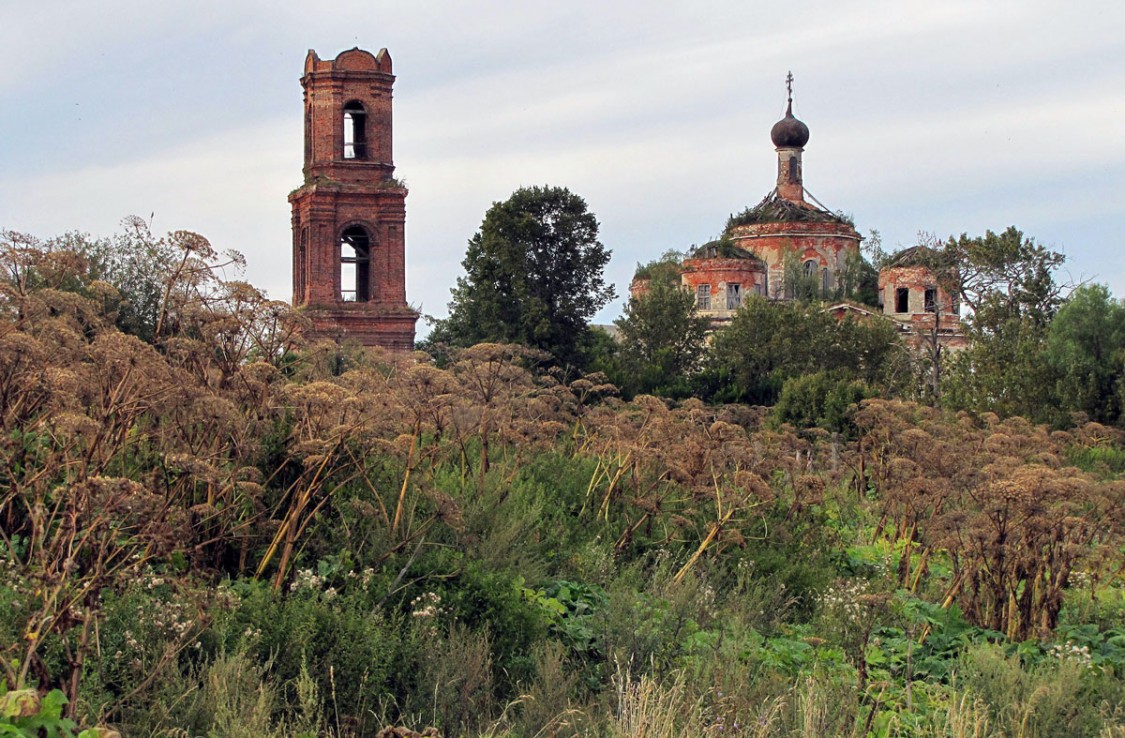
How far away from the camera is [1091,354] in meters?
29.0

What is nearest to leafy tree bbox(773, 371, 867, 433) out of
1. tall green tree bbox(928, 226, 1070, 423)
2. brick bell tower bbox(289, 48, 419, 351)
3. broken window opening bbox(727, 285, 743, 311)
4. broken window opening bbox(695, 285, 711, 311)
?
tall green tree bbox(928, 226, 1070, 423)

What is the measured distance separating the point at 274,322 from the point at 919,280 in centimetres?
4672

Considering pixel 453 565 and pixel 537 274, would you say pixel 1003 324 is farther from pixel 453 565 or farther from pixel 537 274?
pixel 453 565

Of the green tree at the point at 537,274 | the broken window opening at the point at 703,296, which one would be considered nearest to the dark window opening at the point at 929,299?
the broken window opening at the point at 703,296

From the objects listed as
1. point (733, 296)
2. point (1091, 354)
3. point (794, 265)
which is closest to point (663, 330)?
point (733, 296)

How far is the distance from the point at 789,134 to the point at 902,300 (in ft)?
32.9

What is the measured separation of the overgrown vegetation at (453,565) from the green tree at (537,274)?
25.2 m

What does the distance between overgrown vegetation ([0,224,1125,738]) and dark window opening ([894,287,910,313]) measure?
42350mm

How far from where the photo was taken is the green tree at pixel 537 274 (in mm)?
38375

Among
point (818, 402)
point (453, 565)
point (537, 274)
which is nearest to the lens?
point (453, 565)

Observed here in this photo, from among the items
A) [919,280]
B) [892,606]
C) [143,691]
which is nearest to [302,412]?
[143,691]

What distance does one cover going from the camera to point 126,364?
294 inches

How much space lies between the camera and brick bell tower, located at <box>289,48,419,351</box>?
34.5m

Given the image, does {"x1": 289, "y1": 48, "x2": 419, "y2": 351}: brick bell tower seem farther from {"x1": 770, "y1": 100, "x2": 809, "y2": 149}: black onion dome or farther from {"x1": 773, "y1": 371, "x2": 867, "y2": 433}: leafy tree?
{"x1": 770, "y1": 100, "x2": 809, "y2": 149}: black onion dome
